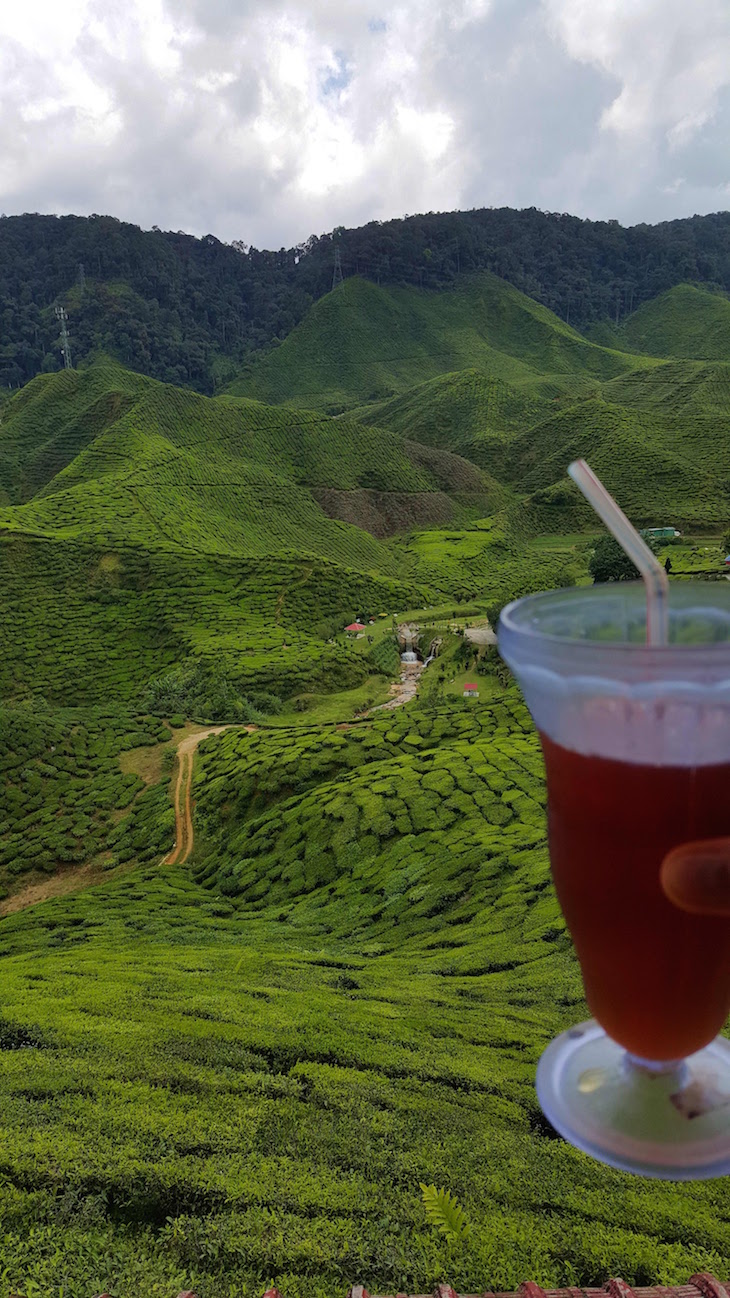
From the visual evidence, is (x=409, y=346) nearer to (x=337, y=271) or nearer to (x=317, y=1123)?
(x=337, y=271)

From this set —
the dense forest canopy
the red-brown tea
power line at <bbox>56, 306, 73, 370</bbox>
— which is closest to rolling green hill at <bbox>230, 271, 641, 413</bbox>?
the dense forest canopy

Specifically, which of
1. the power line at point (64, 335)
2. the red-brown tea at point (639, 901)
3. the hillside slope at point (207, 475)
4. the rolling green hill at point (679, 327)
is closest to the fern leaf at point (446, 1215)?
the red-brown tea at point (639, 901)

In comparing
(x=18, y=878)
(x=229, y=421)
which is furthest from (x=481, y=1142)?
(x=229, y=421)

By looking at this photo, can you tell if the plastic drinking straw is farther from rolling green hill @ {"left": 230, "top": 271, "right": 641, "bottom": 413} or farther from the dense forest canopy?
the dense forest canopy

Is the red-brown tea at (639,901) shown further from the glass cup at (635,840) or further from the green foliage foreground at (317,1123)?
the green foliage foreground at (317,1123)

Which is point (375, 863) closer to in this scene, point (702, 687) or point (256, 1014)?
point (256, 1014)
